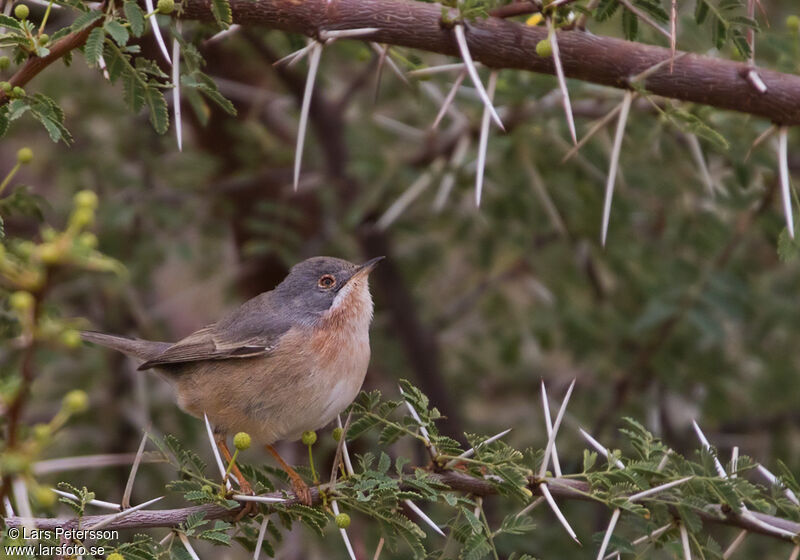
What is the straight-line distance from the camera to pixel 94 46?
275 centimetres

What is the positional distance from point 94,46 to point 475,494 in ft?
6.51

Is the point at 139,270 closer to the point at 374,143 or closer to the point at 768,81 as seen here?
the point at 374,143

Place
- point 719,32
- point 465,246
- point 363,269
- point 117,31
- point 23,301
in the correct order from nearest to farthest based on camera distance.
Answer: point 23,301 → point 117,31 → point 719,32 → point 363,269 → point 465,246

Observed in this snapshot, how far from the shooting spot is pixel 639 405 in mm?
5707

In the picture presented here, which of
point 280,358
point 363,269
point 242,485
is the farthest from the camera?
point 363,269

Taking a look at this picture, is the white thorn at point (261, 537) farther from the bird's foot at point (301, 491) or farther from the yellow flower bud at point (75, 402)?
the yellow flower bud at point (75, 402)

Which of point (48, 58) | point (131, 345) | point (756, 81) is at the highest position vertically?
point (48, 58)

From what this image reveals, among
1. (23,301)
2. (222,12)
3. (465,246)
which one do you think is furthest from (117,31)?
(465,246)

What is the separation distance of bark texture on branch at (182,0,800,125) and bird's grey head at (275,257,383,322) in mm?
1335

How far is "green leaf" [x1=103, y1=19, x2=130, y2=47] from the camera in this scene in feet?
8.93

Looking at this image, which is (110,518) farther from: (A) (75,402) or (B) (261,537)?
(A) (75,402)

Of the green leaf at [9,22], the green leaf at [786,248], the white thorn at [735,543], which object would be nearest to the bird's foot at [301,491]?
the white thorn at [735,543]

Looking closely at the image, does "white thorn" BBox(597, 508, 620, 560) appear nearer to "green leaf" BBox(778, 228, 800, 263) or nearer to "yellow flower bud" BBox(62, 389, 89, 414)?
"green leaf" BBox(778, 228, 800, 263)

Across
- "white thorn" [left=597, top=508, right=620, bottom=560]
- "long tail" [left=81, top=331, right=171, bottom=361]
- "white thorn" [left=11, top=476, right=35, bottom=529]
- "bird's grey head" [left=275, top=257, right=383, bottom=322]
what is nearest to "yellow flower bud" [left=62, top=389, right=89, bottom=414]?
"white thorn" [left=11, top=476, right=35, bottom=529]
